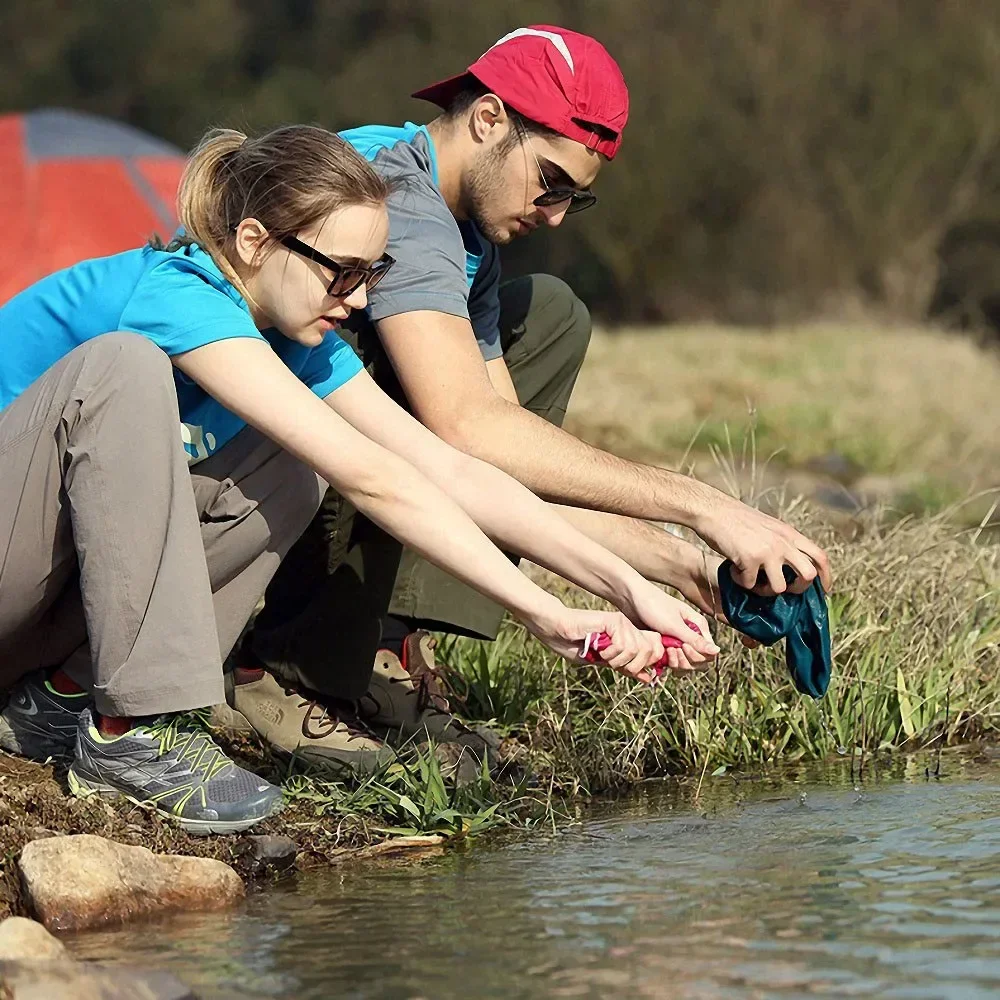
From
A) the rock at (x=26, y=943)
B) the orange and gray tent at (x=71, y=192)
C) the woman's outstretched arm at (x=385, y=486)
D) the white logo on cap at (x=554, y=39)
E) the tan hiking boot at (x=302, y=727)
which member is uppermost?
the orange and gray tent at (x=71, y=192)

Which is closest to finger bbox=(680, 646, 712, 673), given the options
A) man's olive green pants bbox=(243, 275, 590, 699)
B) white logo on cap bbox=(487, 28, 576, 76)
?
man's olive green pants bbox=(243, 275, 590, 699)

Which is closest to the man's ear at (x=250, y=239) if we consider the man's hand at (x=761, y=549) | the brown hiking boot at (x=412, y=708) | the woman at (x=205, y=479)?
the woman at (x=205, y=479)

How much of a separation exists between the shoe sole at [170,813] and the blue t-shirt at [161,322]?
0.60 meters

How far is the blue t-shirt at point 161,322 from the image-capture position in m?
2.90

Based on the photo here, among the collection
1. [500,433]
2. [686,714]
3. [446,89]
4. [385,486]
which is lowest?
[686,714]

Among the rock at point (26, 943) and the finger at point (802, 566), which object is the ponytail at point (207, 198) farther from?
the rock at point (26, 943)

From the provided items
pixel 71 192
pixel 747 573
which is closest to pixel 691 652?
pixel 747 573

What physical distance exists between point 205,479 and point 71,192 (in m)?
9.08

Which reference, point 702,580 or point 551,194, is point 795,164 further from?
point 702,580

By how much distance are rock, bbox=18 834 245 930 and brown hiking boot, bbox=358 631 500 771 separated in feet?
2.66

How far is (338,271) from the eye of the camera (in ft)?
9.80

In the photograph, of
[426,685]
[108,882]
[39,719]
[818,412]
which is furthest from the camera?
[818,412]

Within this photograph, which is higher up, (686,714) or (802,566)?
(802,566)

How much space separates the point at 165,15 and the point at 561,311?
81.4ft
